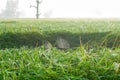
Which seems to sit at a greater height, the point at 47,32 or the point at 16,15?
the point at 16,15

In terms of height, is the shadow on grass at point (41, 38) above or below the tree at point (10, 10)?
below

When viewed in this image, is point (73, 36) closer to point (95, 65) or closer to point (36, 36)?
point (36, 36)

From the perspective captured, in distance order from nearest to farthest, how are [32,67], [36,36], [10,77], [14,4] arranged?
[10,77] < [32,67] < [36,36] < [14,4]

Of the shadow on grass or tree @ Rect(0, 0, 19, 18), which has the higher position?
tree @ Rect(0, 0, 19, 18)

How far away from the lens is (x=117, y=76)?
3.05m

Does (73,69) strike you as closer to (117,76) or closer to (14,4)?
(117,76)

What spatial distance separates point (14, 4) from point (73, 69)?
276 feet

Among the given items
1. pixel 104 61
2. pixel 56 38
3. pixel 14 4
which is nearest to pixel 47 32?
pixel 56 38

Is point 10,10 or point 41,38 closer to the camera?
point 41,38

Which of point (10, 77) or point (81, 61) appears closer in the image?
point (10, 77)

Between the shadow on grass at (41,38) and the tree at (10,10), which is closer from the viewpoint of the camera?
the shadow on grass at (41,38)

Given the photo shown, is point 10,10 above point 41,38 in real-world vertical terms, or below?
above

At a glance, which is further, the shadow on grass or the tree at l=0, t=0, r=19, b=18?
the tree at l=0, t=0, r=19, b=18

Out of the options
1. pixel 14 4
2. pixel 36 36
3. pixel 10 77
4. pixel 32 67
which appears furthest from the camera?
pixel 14 4
